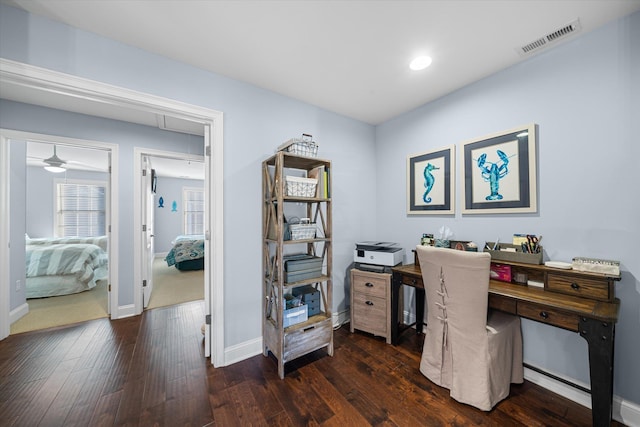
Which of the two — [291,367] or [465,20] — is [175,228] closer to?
[291,367]


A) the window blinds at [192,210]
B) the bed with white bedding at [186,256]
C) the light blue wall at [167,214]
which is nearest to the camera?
the bed with white bedding at [186,256]

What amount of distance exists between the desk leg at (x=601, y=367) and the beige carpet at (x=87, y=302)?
403cm

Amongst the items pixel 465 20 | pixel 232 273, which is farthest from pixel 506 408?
pixel 465 20

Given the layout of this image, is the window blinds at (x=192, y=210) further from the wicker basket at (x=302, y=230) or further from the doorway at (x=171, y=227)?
the wicker basket at (x=302, y=230)

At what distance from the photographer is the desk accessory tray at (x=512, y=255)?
1.68 meters

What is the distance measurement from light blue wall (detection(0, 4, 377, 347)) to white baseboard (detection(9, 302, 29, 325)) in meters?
1.10

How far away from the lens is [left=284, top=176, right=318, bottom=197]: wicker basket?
1.96 m

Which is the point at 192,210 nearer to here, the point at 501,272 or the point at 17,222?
the point at 17,222

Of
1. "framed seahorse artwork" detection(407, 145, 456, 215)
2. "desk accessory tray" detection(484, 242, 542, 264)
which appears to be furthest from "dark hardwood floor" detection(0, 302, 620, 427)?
"framed seahorse artwork" detection(407, 145, 456, 215)

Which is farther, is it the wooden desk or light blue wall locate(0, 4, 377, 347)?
light blue wall locate(0, 4, 377, 347)

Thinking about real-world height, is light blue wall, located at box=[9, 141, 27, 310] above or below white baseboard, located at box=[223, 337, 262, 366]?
above

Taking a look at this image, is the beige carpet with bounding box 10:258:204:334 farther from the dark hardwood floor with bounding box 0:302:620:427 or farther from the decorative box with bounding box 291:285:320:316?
the decorative box with bounding box 291:285:320:316

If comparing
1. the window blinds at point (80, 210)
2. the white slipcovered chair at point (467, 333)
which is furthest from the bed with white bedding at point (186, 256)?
the white slipcovered chair at point (467, 333)

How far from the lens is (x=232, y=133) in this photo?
2070mm
